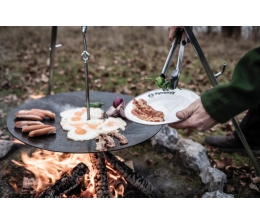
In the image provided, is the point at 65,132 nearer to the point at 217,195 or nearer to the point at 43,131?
the point at 43,131

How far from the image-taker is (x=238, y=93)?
2.20 m

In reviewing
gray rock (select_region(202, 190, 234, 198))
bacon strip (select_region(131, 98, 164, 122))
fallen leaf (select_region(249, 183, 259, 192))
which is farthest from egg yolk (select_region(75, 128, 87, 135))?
fallen leaf (select_region(249, 183, 259, 192))

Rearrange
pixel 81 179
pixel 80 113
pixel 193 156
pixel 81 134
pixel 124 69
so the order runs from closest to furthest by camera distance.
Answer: pixel 81 134, pixel 81 179, pixel 80 113, pixel 193 156, pixel 124 69

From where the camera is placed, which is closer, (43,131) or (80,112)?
(43,131)

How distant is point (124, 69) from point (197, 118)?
14.5ft

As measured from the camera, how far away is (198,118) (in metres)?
2.27

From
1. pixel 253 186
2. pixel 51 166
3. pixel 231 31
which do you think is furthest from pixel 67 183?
pixel 231 31

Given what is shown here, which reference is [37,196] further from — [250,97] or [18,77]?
[18,77]

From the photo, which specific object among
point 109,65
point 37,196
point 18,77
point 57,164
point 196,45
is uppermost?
point 109,65

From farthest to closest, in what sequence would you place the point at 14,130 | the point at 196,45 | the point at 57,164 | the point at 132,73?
1. the point at 132,73
2. the point at 57,164
3. the point at 14,130
4. the point at 196,45

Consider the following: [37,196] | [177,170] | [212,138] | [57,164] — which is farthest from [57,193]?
[212,138]

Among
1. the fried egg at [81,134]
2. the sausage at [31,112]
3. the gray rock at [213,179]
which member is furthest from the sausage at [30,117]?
the gray rock at [213,179]

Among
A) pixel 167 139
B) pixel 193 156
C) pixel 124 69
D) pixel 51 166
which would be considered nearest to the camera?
pixel 51 166

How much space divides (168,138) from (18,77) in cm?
325
